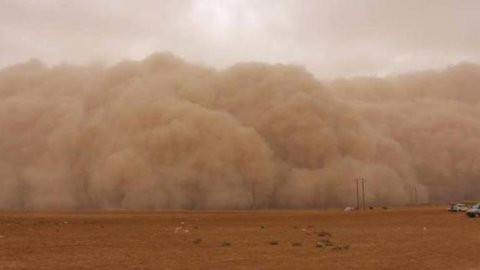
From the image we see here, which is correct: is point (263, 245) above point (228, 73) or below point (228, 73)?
below

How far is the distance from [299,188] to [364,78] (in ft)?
118

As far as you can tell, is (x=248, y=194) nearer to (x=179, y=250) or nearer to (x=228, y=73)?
(x=228, y=73)

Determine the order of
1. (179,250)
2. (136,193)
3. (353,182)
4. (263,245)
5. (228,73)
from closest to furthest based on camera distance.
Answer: (179,250), (263,245), (136,193), (353,182), (228,73)

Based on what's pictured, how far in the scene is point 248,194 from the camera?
180 feet

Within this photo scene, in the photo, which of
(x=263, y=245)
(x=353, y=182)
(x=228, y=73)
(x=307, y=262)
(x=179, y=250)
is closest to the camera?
(x=307, y=262)

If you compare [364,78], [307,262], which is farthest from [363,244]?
[364,78]

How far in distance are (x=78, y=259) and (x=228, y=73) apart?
5650cm

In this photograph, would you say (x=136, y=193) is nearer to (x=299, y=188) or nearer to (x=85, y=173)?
(x=85, y=173)

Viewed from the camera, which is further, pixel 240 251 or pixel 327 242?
pixel 327 242

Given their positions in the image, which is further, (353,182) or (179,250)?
(353,182)

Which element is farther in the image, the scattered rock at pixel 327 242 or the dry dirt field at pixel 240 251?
the scattered rock at pixel 327 242

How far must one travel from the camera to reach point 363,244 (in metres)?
16.6

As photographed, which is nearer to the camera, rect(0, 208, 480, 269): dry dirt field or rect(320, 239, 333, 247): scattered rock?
rect(0, 208, 480, 269): dry dirt field

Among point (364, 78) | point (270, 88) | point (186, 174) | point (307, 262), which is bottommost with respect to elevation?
point (307, 262)
